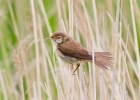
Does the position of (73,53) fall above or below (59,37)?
below

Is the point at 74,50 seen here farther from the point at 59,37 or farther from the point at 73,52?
the point at 59,37

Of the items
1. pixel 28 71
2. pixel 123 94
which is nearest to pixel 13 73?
pixel 28 71

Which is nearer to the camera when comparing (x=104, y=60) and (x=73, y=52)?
(x=104, y=60)

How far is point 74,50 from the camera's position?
9.93ft

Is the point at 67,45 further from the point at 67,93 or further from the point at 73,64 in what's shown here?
the point at 67,93

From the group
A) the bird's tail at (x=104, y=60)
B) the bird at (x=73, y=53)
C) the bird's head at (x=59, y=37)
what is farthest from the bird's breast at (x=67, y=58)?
the bird's tail at (x=104, y=60)

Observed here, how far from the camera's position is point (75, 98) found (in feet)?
9.54

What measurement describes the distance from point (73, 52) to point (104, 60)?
1.01 ft

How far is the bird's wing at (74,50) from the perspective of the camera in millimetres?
2945

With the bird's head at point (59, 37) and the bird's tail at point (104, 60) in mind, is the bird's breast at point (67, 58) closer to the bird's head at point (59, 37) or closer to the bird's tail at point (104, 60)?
the bird's head at point (59, 37)

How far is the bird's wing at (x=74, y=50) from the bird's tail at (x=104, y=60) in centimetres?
7

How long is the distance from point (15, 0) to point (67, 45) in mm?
1300

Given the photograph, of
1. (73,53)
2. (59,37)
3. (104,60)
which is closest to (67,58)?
(73,53)

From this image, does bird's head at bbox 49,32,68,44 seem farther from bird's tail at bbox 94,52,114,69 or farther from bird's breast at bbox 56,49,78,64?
bird's tail at bbox 94,52,114,69
